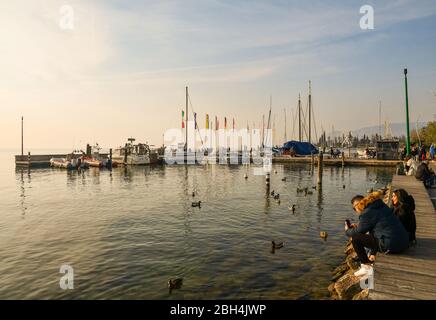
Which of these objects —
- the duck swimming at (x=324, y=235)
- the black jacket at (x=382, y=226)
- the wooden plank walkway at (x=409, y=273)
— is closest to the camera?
the wooden plank walkway at (x=409, y=273)

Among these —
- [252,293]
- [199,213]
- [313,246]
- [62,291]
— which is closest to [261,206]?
[199,213]

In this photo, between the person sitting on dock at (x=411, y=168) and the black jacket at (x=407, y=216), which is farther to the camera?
the person sitting on dock at (x=411, y=168)

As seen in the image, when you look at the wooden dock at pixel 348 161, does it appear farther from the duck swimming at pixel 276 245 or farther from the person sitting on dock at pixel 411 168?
the duck swimming at pixel 276 245

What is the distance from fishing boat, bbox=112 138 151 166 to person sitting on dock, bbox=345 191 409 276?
65.8m

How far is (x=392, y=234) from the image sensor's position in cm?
793

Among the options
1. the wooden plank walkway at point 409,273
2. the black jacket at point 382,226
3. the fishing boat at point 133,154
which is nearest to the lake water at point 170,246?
the wooden plank walkway at point 409,273

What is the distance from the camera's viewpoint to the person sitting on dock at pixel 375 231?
7.68 m

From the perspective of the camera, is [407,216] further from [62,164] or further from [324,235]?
[62,164]

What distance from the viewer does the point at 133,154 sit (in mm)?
72312

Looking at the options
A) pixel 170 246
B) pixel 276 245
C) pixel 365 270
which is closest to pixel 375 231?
pixel 365 270

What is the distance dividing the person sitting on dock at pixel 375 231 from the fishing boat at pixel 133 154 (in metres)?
65.8

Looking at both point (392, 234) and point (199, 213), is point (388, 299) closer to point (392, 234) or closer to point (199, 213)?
point (392, 234)

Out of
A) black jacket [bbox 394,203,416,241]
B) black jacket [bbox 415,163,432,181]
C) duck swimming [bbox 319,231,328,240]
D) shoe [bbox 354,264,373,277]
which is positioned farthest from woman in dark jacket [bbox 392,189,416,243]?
black jacket [bbox 415,163,432,181]
